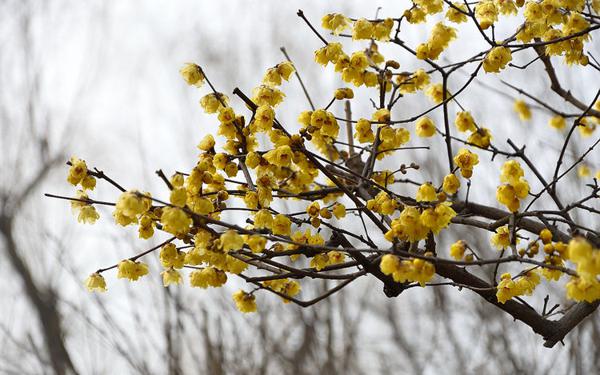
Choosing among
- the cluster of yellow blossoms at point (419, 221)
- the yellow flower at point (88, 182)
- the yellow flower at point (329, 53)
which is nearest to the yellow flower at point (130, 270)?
the yellow flower at point (88, 182)

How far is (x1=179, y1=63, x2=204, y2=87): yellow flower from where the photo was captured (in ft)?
7.09

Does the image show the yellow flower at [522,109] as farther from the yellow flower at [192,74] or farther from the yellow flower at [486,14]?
the yellow flower at [192,74]

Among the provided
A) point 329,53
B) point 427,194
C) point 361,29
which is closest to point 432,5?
point 361,29

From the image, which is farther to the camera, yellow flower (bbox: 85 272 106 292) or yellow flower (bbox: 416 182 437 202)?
yellow flower (bbox: 85 272 106 292)

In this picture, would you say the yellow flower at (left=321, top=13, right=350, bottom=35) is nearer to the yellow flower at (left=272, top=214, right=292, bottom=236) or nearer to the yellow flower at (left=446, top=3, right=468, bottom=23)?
the yellow flower at (left=446, top=3, right=468, bottom=23)

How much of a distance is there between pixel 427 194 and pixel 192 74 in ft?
2.68

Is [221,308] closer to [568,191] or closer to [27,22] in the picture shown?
[568,191]

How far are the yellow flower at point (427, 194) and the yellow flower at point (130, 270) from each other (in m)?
0.84

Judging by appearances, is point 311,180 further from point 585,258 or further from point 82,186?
point 585,258

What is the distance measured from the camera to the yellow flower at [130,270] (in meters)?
2.04

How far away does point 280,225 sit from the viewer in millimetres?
2002

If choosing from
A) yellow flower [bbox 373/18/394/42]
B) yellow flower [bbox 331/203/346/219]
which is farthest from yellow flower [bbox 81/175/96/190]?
yellow flower [bbox 373/18/394/42]

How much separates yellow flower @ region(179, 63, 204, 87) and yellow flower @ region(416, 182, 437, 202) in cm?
78

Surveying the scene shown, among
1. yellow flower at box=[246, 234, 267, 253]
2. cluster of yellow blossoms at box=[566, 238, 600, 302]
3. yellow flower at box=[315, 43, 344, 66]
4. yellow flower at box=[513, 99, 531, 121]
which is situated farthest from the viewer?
yellow flower at box=[513, 99, 531, 121]
